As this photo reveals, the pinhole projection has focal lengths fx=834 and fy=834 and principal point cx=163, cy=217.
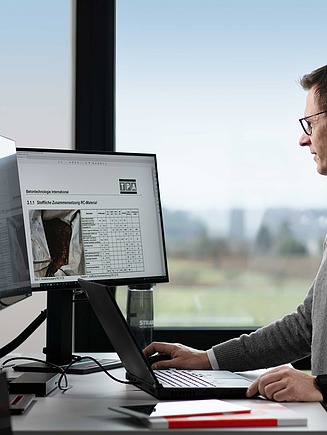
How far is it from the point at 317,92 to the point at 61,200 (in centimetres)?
76

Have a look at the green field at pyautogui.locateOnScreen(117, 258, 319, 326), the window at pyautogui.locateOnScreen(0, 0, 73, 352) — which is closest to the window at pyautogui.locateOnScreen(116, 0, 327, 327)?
the green field at pyautogui.locateOnScreen(117, 258, 319, 326)

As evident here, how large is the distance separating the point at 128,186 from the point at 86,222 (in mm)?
170

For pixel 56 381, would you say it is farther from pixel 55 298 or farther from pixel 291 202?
pixel 291 202

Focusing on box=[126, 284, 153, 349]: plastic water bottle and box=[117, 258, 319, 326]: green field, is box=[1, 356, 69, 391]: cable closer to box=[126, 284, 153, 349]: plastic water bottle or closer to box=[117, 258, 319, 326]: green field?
box=[126, 284, 153, 349]: plastic water bottle

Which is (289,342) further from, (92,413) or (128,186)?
(92,413)

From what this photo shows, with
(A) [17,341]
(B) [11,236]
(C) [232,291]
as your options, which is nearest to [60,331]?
(A) [17,341]

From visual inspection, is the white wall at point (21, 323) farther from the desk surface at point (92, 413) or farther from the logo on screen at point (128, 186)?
the desk surface at point (92, 413)

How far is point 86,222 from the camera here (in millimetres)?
2111

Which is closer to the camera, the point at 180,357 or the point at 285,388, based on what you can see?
the point at 285,388

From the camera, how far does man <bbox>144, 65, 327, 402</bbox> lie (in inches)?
80.0

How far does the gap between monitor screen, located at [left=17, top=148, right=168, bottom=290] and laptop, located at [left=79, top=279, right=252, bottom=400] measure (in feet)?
1.05

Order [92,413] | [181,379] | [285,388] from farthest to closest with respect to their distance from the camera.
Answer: [181,379], [285,388], [92,413]

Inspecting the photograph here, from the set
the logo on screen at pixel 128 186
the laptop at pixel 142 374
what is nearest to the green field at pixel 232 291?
the logo on screen at pixel 128 186

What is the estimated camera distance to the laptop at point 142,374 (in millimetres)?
1544
